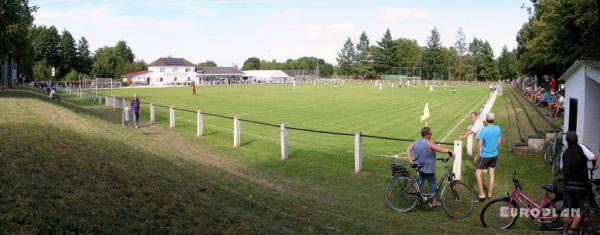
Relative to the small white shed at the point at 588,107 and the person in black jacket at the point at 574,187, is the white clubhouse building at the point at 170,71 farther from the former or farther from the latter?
the person in black jacket at the point at 574,187

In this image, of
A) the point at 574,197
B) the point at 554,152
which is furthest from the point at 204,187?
the point at 554,152

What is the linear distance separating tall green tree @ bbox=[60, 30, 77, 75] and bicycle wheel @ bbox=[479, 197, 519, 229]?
418 feet

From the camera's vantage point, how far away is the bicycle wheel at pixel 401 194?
999 centimetres

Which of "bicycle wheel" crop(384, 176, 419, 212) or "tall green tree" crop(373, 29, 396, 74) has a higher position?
"tall green tree" crop(373, 29, 396, 74)

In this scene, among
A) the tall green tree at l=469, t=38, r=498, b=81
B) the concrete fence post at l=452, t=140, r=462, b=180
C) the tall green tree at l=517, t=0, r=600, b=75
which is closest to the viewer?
the concrete fence post at l=452, t=140, r=462, b=180

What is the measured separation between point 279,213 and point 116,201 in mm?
2860

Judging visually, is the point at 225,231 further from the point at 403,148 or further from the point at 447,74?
the point at 447,74

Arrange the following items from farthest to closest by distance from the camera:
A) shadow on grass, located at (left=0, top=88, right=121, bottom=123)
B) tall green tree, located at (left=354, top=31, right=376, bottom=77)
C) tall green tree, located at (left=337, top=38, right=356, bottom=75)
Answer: tall green tree, located at (left=337, top=38, right=356, bottom=75) → tall green tree, located at (left=354, top=31, right=376, bottom=77) → shadow on grass, located at (left=0, top=88, right=121, bottom=123)

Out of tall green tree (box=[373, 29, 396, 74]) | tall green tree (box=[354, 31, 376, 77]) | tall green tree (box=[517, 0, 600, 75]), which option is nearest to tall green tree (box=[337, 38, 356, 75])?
tall green tree (box=[354, 31, 376, 77])

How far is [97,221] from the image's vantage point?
674cm

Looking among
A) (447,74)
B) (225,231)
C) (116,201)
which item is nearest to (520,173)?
(225,231)

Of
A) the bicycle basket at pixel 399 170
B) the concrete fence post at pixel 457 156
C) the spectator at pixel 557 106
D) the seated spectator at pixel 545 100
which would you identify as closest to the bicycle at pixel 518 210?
the bicycle basket at pixel 399 170

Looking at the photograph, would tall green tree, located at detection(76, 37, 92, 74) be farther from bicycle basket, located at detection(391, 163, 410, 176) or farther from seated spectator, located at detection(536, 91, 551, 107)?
bicycle basket, located at detection(391, 163, 410, 176)

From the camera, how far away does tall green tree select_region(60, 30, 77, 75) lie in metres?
122
